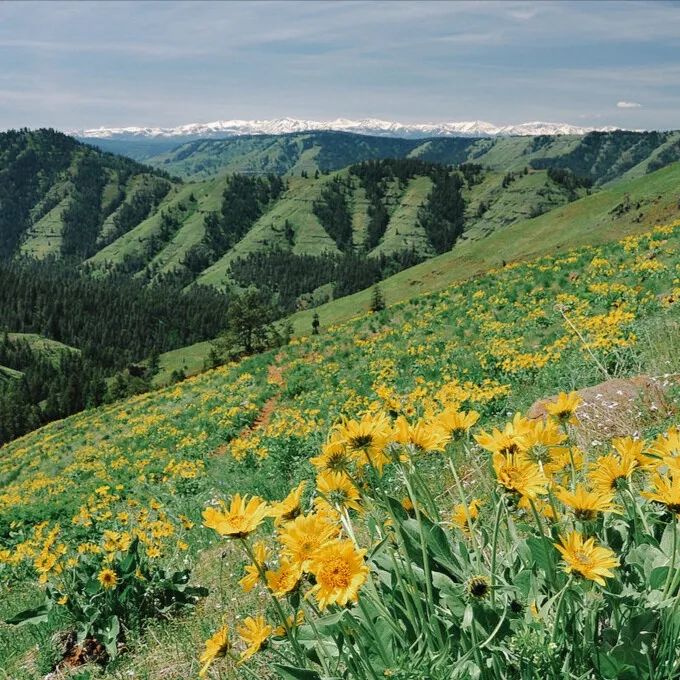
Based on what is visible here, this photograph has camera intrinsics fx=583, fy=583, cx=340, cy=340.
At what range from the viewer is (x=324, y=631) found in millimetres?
2707

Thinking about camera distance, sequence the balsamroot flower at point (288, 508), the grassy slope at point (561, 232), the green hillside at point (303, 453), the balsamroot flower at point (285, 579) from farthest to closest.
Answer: the grassy slope at point (561, 232)
the green hillside at point (303, 453)
the balsamroot flower at point (288, 508)
the balsamroot flower at point (285, 579)

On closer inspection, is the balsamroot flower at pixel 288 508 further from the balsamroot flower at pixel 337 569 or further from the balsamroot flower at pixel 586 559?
the balsamroot flower at pixel 586 559

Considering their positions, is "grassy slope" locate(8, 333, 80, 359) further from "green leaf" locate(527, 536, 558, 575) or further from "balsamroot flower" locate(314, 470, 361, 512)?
"green leaf" locate(527, 536, 558, 575)

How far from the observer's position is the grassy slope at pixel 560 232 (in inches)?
2036

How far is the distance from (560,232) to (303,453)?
6391 centimetres

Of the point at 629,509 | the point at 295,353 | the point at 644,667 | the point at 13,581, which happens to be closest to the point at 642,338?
the point at 629,509

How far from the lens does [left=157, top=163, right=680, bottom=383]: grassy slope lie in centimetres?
5172

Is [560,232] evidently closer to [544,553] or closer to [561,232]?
[561,232]

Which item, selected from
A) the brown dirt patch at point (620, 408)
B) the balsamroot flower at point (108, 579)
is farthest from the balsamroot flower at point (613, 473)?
the balsamroot flower at point (108, 579)

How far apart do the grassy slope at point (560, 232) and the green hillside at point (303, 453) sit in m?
29.9

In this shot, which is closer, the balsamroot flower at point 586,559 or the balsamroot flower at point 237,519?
the balsamroot flower at point 586,559

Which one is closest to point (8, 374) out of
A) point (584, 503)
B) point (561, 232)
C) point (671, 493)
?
point (561, 232)

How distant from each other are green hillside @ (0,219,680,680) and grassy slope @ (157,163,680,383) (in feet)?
98.1

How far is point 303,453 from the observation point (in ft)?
41.5
